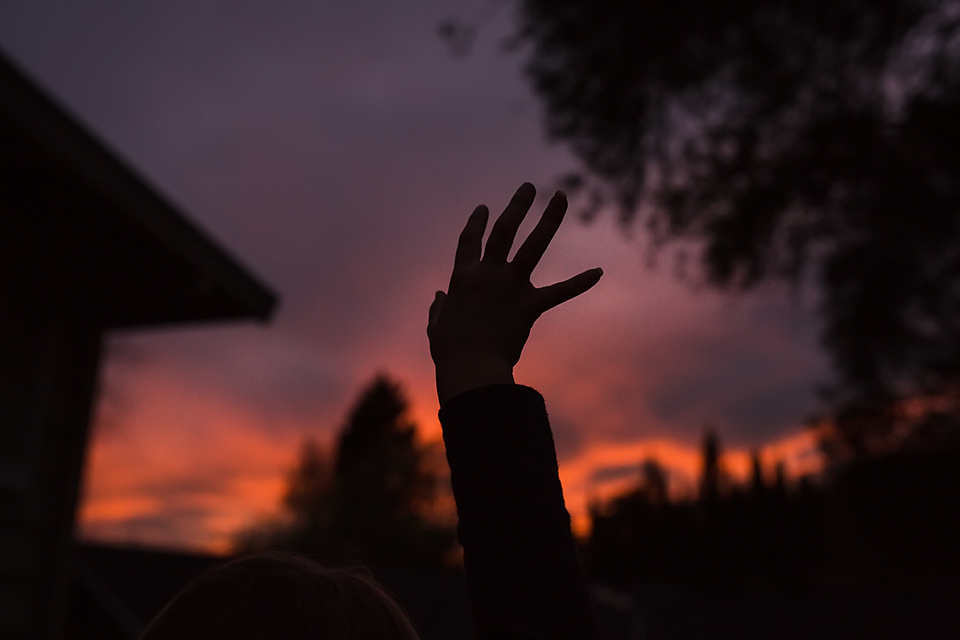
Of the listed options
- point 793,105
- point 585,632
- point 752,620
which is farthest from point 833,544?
point 585,632

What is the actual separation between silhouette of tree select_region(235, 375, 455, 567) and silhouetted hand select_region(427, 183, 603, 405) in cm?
3513

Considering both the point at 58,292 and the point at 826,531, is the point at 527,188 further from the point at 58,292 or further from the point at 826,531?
the point at 826,531

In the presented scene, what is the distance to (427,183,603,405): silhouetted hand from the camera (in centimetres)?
113

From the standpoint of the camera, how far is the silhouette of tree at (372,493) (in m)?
40.3

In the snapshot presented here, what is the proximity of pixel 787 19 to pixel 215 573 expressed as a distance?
1023 cm

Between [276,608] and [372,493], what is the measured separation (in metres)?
47.1

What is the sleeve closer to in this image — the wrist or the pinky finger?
the wrist

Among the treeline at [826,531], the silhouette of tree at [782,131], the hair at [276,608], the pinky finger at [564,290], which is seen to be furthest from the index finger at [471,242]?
the treeline at [826,531]

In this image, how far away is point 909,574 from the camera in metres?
19.0

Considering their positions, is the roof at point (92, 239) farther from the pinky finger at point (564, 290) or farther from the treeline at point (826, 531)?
the treeline at point (826, 531)

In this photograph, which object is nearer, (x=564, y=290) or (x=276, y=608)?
(x=276, y=608)

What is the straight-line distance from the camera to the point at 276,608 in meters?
1.03

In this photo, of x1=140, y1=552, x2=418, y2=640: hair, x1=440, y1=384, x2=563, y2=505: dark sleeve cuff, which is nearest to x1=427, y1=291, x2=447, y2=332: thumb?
x1=440, y1=384, x2=563, y2=505: dark sleeve cuff

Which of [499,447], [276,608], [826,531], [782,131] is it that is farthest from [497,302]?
[826,531]
